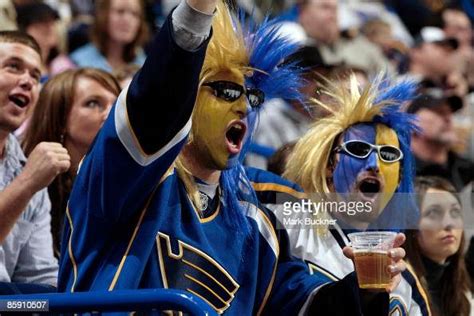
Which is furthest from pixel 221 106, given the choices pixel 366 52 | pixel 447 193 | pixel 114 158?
pixel 366 52

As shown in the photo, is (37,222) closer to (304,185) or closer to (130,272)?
(304,185)

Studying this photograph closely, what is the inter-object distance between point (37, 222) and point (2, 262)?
254 millimetres

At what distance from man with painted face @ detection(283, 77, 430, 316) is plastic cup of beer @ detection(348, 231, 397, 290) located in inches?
21.9

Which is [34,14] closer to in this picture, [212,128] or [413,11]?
[212,128]

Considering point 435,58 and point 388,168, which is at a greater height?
point 435,58

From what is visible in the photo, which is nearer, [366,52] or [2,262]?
[2,262]

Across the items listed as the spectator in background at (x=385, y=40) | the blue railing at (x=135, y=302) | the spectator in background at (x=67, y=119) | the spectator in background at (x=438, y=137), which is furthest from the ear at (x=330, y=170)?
the spectator in background at (x=385, y=40)

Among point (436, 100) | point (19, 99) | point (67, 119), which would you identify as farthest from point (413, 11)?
point (19, 99)

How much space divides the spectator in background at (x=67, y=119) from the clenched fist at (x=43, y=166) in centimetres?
63

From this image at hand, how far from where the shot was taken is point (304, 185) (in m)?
3.93

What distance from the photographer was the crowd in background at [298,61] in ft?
14.7

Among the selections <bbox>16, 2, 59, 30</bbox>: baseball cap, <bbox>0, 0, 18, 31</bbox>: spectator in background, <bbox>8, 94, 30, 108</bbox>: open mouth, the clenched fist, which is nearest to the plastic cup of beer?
the clenched fist

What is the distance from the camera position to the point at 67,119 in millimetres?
4477

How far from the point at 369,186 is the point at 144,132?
134 centimetres
